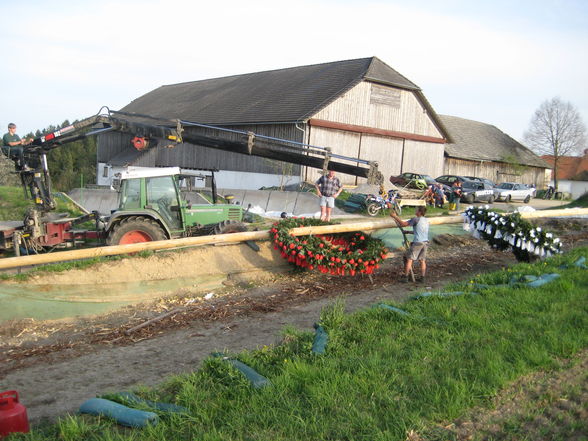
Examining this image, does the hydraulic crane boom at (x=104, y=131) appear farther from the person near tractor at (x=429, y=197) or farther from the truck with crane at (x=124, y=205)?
the person near tractor at (x=429, y=197)

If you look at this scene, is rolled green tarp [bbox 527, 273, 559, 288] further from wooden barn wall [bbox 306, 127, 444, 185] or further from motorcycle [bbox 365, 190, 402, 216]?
wooden barn wall [bbox 306, 127, 444, 185]

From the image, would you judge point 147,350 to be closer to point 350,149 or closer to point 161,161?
point 350,149

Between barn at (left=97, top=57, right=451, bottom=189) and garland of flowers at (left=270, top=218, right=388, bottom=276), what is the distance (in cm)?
1634

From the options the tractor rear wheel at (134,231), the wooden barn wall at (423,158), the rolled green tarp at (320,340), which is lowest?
the rolled green tarp at (320,340)

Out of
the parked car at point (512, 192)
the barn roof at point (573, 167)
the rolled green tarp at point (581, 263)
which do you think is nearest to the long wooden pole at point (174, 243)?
the rolled green tarp at point (581, 263)

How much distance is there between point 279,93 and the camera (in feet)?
113

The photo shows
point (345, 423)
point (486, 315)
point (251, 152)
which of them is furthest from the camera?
point (251, 152)

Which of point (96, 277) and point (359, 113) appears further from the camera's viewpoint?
point (359, 113)

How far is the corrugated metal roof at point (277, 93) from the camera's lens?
31094mm

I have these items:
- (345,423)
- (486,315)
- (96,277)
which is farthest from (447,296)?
(96,277)

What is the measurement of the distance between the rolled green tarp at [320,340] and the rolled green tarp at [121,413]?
185cm

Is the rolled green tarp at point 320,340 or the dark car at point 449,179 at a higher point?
the dark car at point 449,179

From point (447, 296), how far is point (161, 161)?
1353 inches

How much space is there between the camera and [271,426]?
3838 mm
